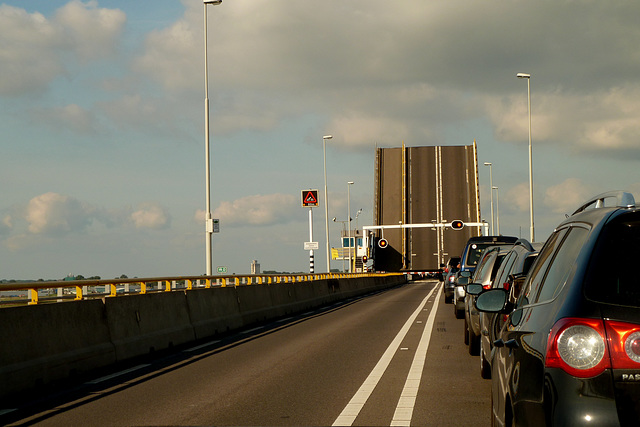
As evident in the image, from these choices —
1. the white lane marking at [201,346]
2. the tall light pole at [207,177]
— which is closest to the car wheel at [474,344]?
the white lane marking at [201,346]

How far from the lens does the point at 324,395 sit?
862 cm

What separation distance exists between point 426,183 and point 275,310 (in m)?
38.2

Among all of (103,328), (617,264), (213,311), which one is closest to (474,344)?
(103,328)

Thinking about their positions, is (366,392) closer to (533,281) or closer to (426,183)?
(533,281)

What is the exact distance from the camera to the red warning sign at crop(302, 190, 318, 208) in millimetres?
43406

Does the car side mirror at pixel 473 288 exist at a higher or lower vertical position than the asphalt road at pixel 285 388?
higher

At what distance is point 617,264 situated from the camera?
11.3ft

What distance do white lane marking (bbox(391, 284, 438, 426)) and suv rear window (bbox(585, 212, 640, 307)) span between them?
12.7 ft

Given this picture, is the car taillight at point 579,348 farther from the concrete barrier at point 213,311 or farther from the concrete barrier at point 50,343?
the concrete barrier at point 213,311

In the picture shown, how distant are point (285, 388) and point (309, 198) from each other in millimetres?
34603

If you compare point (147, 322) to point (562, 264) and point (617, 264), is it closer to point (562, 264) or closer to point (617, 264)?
point (562, 264)

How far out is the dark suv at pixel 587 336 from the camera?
314 cm

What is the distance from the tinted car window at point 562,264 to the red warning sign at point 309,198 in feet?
129

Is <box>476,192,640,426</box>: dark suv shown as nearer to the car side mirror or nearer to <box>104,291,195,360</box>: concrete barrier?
the car side mirror
